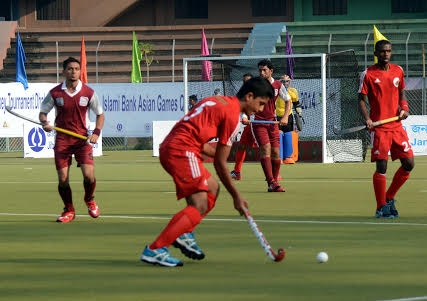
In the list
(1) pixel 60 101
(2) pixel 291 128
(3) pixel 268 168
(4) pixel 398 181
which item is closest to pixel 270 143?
(3) pixel 268 168

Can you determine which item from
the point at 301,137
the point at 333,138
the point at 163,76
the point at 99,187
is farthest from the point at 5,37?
the point at 99,187

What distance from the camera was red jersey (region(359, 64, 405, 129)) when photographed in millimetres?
14773

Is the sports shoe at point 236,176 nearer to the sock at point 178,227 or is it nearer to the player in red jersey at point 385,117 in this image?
the player in red jersey at point 385,117

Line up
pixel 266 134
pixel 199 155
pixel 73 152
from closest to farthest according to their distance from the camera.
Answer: pixel 199 155 < pixel 73 152 < pixel 266 134

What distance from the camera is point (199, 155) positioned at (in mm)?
10398

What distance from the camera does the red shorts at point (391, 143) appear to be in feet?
47.9

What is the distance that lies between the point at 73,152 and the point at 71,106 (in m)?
0.57

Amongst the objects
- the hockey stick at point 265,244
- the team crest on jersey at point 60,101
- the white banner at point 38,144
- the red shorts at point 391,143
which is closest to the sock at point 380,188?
the red shorts at point 391,143

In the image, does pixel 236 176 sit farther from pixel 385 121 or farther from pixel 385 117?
pixel 385 121

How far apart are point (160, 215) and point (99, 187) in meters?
6.54

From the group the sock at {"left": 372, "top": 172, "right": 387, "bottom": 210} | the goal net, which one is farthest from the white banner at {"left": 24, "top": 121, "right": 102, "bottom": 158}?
the sock at {"left": 372, "top": 172, "right": 387, "bottom": 210}

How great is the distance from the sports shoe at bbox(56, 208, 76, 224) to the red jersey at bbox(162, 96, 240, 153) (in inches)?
182

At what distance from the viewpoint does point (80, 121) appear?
15.1 meters

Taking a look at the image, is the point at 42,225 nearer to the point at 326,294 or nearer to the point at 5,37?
the point at 326,294
